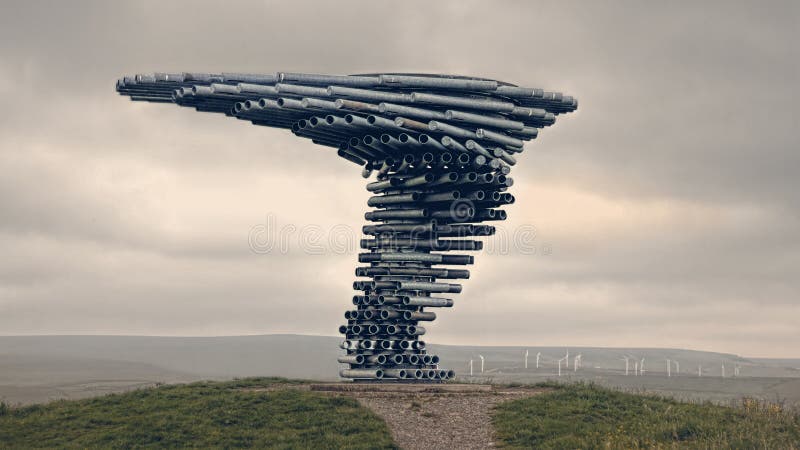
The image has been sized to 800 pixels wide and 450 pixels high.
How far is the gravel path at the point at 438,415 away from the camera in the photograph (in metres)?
30.5

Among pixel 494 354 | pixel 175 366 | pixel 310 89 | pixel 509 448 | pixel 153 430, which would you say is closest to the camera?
pixel 509 448

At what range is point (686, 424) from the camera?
3058 cm

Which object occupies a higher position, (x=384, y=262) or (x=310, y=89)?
(x=310, y=89)

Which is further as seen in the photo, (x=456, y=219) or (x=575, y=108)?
(x=575, y=108)

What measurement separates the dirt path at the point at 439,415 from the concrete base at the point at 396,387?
37 centimetres

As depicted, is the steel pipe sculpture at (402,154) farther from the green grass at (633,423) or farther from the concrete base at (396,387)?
the green grass at (633,423)

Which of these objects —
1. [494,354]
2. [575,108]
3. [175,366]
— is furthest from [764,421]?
[494,354]

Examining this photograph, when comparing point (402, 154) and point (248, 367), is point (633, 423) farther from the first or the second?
point (248, 367)

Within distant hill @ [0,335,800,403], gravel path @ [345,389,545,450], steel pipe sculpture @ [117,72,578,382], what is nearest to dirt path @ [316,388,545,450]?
gravel path @ [345,389,545,450]

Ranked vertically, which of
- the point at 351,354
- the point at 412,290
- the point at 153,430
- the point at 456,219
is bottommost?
the point at 153,430

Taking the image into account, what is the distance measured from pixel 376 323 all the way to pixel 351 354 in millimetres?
1831

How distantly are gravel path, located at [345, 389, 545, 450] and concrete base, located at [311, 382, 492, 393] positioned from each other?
20.1 inches

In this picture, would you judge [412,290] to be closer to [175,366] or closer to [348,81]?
[348,81]

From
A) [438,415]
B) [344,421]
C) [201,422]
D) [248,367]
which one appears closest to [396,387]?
[438,415]
